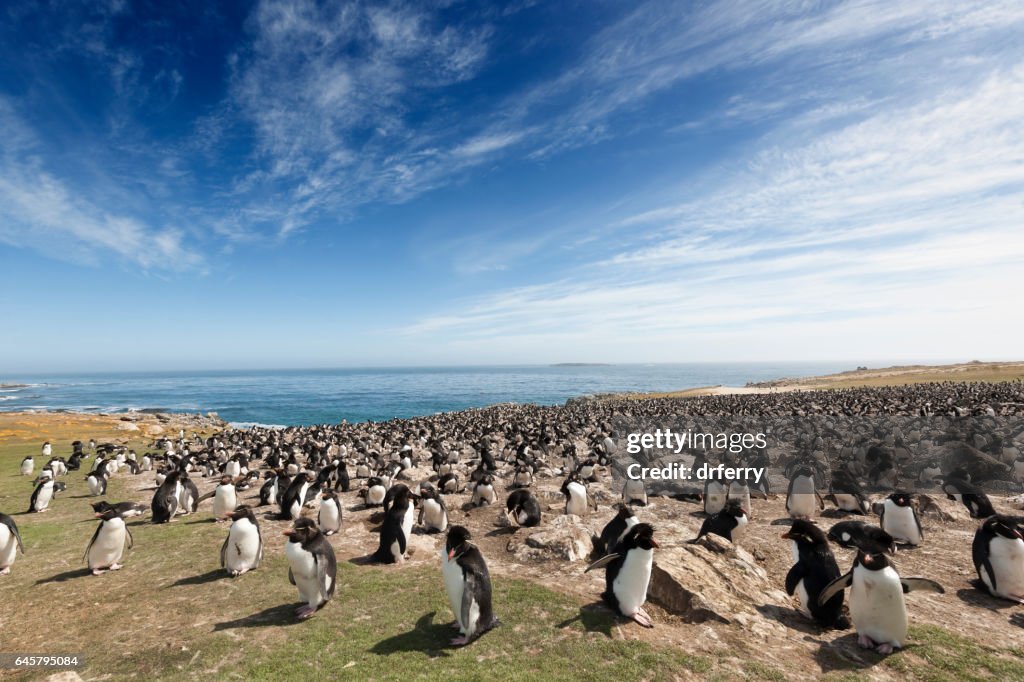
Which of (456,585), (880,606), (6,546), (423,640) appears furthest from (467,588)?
(6,546)

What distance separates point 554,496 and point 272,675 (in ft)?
36.6

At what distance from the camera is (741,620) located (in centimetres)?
704

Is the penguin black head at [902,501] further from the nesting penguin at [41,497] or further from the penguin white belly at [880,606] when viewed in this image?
the nesting penguin at [41,497]

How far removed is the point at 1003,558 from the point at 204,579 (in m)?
14.6

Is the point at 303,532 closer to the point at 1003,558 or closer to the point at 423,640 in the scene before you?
the point at 423,640

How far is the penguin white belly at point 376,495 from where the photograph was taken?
1441 centimetres

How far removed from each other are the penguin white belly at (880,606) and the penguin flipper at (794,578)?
0.92 meters

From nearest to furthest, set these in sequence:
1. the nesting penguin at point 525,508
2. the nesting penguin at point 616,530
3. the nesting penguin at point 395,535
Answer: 1. the nesting penguin at point 616,530
2. the nesting penguin at point 395,535
3. the nesting penguin at point 525,508

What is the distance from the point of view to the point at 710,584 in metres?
7.66

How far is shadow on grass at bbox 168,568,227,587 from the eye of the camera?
28.9ft

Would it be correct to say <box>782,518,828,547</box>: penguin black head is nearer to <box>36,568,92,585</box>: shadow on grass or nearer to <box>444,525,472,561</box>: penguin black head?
<box>444,525,472,561</box>: penguin black head

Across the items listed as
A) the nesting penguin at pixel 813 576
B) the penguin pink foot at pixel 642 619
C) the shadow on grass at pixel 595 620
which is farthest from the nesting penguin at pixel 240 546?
the nesting penguin at pixel 813 576

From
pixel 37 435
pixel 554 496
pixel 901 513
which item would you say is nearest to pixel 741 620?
pixel 901 513

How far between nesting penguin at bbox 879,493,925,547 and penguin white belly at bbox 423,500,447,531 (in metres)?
10.6
